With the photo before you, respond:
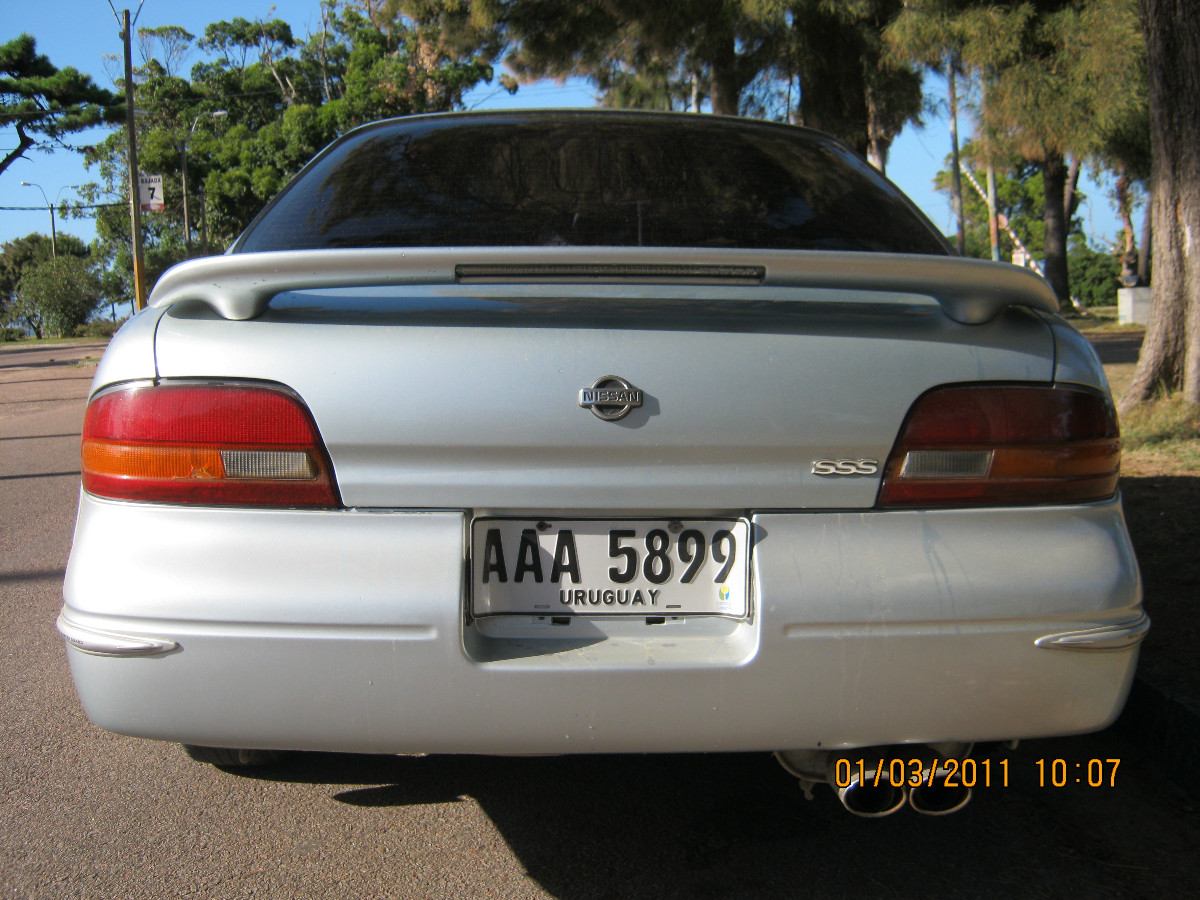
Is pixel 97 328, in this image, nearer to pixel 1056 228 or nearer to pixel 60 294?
pixel 60 294

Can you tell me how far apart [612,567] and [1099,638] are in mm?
845

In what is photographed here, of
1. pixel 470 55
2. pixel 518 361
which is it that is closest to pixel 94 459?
pixel 518 361

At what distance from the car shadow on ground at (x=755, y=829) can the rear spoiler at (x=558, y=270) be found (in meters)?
1.19

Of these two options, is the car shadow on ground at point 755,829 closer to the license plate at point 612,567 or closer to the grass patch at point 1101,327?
the license plate at point 612,567

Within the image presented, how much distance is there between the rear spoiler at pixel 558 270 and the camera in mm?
1922

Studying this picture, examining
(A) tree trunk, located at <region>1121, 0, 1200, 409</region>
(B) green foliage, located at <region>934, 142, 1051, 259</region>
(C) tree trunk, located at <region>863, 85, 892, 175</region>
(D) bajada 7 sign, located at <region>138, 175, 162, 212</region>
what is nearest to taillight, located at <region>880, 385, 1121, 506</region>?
(A) tree trunk, located at <region>1121, 0, 1200, 409</region>

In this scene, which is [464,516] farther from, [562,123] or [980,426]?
[562,123]

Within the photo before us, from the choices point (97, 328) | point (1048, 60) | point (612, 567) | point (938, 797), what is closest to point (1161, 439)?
point (938, 797)

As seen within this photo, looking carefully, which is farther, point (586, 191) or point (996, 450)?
point (586, 191)

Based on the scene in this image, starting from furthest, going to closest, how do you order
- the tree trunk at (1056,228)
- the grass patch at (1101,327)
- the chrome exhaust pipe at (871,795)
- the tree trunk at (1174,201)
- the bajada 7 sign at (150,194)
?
the tree trunk at (1056,228)
the grass patch at (1101,327)
the bajada 7 sign at (150,194)
the tree trunk at (1174,201)
the chrome exhaust pipe at (871,795)

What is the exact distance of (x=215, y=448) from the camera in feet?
6.41

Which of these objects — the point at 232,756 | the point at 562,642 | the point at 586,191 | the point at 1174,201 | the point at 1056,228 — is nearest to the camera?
the point at 562,642

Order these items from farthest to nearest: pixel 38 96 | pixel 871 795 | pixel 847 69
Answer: pixel 38 96 → pixel 847 69 → pixel 871 795

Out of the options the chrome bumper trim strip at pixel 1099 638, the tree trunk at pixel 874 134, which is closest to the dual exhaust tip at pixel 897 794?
the chrome bumper trim strip at pixel 1099 638
